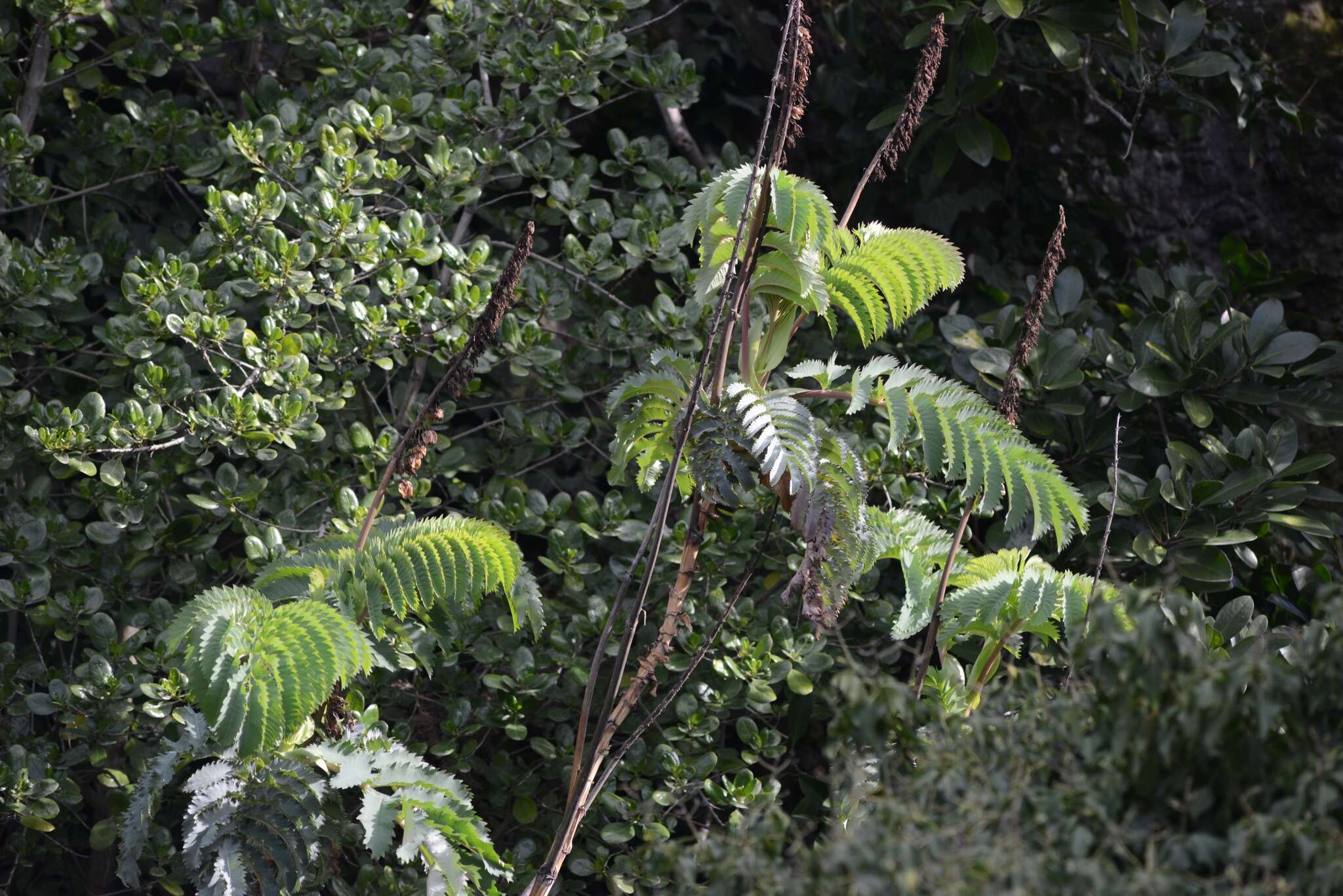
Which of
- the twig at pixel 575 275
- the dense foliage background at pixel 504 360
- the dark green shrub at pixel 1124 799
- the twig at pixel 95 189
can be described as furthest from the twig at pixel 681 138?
the dark green shrub at pixel 1124 799

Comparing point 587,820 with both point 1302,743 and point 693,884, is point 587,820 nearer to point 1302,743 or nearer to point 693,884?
point 693,884

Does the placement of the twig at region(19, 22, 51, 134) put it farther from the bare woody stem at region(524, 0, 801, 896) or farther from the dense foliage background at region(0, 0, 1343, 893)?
the bare woody stem at region(524, 0, 801, 896)

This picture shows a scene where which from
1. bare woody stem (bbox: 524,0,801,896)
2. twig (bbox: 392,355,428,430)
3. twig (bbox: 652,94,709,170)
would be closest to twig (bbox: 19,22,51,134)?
twig (bbox: 392,355,428,430)

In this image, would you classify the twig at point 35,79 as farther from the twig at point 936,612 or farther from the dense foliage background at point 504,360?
the twig at point 936,612

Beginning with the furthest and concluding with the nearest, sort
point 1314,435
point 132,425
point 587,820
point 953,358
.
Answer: point 1314,435
point 953,358
point 587,820
point 132,425

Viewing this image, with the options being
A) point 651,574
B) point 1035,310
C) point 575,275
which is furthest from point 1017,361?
point 575,275

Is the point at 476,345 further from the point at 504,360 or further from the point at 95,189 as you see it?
the point at 95,189

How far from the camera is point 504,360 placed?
3.83 meters

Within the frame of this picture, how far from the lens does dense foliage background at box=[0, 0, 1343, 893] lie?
3.22 metres

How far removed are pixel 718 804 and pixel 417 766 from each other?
0.96 m

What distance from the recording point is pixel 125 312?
3578 mm

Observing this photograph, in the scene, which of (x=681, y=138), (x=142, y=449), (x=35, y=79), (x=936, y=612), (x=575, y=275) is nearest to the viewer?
(x=936, y=612)

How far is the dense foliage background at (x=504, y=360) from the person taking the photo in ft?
10.6

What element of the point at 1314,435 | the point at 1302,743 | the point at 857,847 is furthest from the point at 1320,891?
the point at 1314,435
